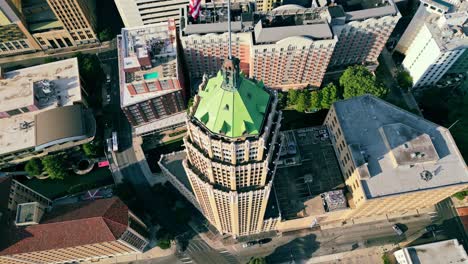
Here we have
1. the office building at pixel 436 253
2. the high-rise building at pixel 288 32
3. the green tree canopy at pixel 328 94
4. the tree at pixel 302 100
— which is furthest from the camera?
the green tree canopy at pixel 328 94

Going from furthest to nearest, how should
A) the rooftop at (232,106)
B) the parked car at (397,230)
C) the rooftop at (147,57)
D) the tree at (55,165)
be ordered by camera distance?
the tree at (55,165) → the rooftop at (147,57) → the parked car at (397,230) → the rooftop at (232,106)

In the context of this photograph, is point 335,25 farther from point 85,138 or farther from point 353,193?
point 85,138

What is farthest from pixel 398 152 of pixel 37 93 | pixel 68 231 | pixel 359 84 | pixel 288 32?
pixel 37 93

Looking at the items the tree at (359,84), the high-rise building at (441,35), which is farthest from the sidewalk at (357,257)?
the high-rise building at (441,35)

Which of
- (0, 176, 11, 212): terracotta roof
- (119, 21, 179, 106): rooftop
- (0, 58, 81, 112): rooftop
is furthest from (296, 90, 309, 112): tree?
(0, 176, 11, 212): terracotta roof

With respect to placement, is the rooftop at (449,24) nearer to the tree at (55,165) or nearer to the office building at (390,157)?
the office building at (390,157)

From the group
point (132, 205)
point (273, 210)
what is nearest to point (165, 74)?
point (132, 205)

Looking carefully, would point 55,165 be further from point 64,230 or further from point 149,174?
point 64,230
